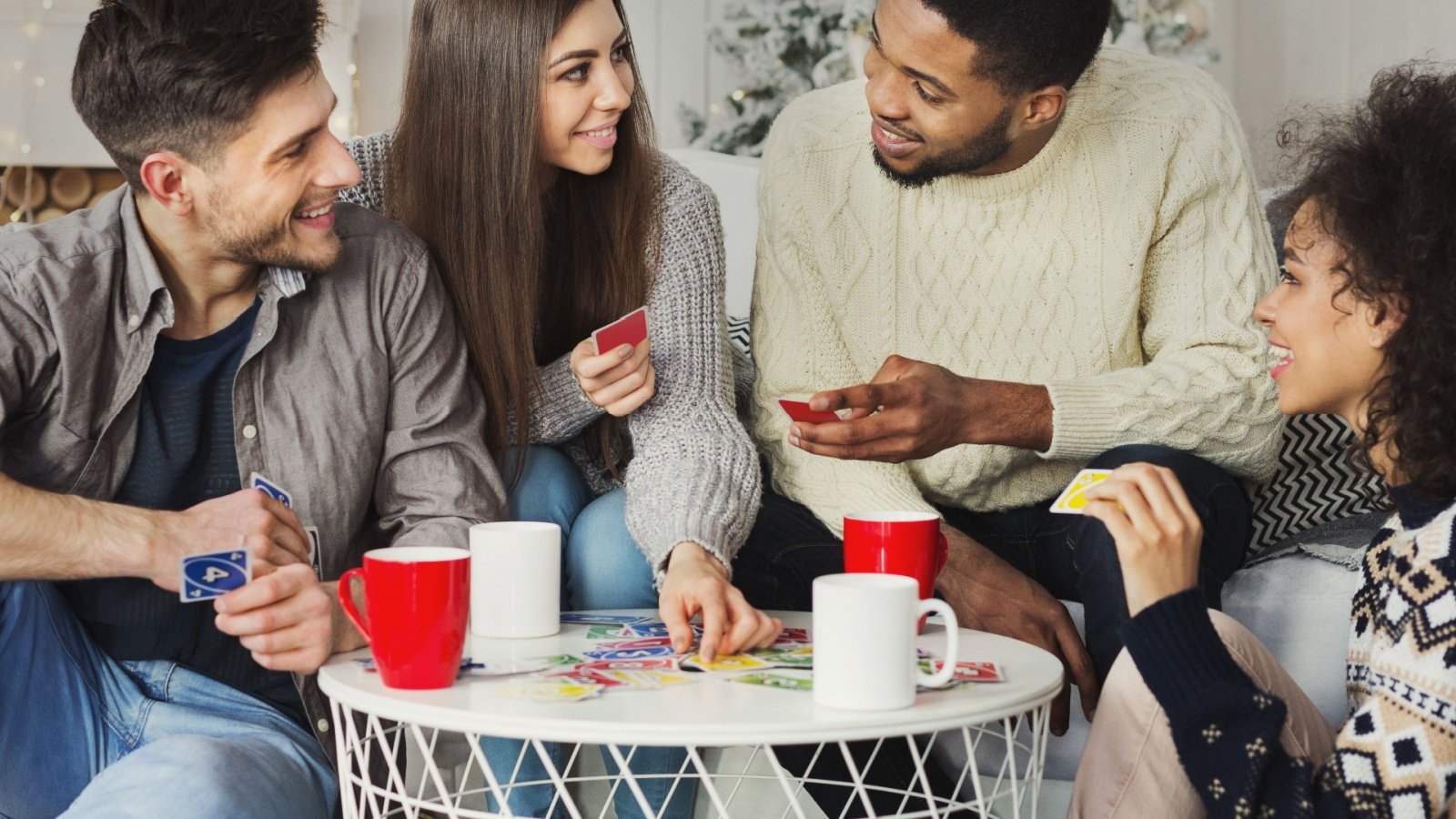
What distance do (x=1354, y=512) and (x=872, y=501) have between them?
743 mm

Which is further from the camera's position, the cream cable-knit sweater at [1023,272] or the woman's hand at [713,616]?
the cream cable-knit sweater at [1023,272]

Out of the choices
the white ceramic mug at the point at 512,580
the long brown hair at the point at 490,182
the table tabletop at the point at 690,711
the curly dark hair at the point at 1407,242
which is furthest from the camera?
the long brown hair at the point at 490,182

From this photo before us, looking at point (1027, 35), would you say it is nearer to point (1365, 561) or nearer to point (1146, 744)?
point (1365, 561)

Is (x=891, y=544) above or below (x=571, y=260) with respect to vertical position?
below

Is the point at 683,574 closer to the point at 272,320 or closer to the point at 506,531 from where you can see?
the point at 506,531

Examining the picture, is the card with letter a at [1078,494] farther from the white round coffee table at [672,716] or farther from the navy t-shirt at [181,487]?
the navy t-shirt at [181,487]

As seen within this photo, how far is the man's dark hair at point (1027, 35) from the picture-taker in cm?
190

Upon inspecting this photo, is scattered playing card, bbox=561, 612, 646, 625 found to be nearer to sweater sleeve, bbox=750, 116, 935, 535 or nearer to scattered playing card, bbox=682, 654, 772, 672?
scattered playing card, bbox=682, 654, 772, 672

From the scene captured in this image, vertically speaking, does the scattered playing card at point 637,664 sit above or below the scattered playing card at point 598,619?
above

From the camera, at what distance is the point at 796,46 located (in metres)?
4.40

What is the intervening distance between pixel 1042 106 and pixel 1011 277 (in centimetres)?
23

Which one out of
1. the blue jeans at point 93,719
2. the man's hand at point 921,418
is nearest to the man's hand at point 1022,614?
the man's hand at point 921,418

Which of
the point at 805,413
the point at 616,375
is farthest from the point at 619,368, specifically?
the point at 805,413

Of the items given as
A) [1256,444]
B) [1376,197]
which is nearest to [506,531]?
[1376,197]
